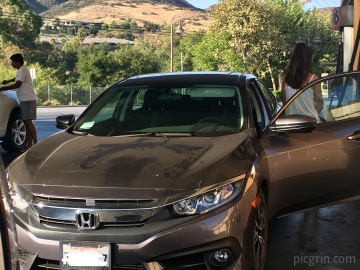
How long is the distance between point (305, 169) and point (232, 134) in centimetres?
65

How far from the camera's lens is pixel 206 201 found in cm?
321

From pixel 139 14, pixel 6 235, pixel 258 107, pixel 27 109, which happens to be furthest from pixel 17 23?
pixel 139 14

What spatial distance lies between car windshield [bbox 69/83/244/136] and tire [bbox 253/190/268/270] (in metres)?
0.65

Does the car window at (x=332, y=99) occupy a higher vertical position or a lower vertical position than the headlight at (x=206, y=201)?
higher

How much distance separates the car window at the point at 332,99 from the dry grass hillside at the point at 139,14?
155m

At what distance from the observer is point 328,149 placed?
432 centimetres

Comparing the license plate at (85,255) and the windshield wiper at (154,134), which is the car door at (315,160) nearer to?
the windshield wiper at (154,134)

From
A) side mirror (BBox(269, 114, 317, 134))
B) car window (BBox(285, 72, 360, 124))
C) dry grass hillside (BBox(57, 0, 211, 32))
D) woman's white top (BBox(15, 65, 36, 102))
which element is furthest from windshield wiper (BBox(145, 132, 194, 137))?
dry grass hillside (BBox(57, 0, 211, 32))

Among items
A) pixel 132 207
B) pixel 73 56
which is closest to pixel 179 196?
pixel 132 207

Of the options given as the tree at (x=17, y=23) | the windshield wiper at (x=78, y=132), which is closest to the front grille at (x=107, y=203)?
the windshield wiper at (x=78, y=132)

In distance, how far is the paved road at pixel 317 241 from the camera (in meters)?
4.21

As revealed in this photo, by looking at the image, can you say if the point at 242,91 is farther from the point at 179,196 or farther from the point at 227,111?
the point at 179,196

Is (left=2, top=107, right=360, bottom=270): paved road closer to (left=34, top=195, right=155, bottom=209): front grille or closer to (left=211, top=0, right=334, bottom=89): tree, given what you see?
(left=34, top=195, right=155, bottom=209): front grille

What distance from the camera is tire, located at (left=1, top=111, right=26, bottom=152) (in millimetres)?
9859
